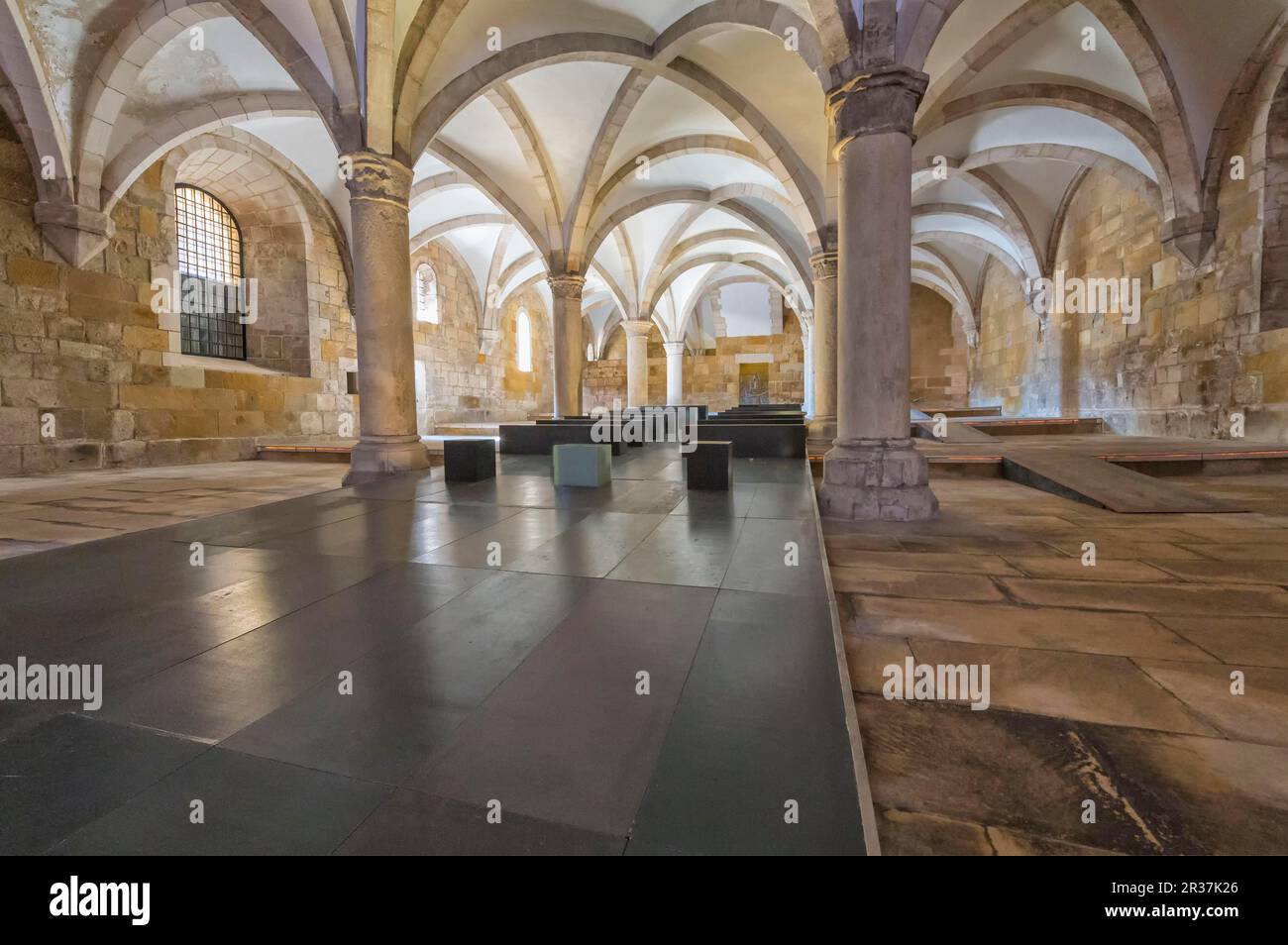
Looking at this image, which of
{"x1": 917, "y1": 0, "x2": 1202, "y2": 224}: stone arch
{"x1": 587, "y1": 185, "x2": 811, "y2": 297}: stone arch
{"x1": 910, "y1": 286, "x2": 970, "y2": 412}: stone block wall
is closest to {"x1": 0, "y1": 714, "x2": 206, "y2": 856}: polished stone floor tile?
{"x1": 917, "y1": 0, "x2": 1202, "y2": 224}: stone arch

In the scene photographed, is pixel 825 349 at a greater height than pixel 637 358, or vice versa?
pixel 637 358

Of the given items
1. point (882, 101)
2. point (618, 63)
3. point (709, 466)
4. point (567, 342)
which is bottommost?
point (709, 466)

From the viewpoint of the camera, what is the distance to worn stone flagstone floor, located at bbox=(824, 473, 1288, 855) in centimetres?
132

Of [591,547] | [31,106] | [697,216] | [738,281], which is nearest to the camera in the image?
[591,547]

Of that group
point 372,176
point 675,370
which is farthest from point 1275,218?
point 675,370

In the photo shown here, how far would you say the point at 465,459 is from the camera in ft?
19.2

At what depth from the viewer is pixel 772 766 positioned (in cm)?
131

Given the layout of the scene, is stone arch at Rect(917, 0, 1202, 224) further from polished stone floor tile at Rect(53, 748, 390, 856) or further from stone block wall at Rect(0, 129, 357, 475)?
stone block wall at Rect(0, 129, 357, 475)

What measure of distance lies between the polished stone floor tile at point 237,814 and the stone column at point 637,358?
18776mm

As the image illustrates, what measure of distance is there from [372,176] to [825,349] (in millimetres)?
7673

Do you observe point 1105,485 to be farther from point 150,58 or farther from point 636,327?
point 636,327

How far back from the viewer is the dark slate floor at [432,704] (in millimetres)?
1120

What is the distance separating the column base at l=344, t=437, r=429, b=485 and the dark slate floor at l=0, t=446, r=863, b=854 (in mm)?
3567

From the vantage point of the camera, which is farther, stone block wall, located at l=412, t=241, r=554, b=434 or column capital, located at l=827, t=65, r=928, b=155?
stone block wall, located at l=412, t=241, r=554, b=434
